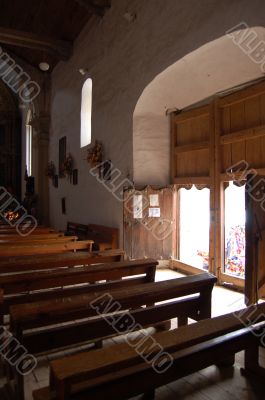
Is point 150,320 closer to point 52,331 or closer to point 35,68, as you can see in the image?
point 52,331

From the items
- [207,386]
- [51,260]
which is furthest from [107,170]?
[207,386]

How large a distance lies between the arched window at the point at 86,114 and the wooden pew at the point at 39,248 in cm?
447

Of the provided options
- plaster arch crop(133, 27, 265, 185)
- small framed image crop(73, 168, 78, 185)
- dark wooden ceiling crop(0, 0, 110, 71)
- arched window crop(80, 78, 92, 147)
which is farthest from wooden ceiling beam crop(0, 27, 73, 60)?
plaster arch crop(133, 27, 265, 185)

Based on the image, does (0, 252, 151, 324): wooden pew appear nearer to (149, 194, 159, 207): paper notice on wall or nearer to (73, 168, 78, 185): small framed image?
(149, 194, 159, 207): paper notice on wall

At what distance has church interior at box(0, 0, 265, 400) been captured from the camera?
2096 mm

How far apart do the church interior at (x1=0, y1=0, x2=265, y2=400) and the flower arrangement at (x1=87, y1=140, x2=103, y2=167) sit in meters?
0.02

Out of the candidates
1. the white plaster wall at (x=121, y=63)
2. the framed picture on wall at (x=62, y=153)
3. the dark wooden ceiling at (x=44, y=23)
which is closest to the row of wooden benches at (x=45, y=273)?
the white plaster wall at (x=121, y=63)

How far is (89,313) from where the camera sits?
256 centimetres

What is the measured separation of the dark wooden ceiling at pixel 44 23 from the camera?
9078 millimetres

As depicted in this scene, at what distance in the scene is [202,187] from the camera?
18.5ft

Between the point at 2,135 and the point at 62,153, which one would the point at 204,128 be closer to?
the point at 62,153

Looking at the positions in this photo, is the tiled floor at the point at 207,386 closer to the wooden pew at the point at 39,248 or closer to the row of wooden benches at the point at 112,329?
the row of wooden benches at the point at 112,329

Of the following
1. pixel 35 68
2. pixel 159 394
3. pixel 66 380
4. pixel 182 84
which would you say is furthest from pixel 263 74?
pixel 35 68

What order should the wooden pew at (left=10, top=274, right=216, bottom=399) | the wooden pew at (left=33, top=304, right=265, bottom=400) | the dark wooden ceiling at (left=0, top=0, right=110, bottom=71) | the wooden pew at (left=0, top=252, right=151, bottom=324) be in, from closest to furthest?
the wooden pew at (left=33, top=304, right=265, bottom=400)
the wooden pew at (left=10, top=274, right=216, bottom=399)
the wooden pew at (left=0, top=252, right=151, bottom=324)
the dark wooden ceiling at (left=0, top=0, right=110, bottom=71)
